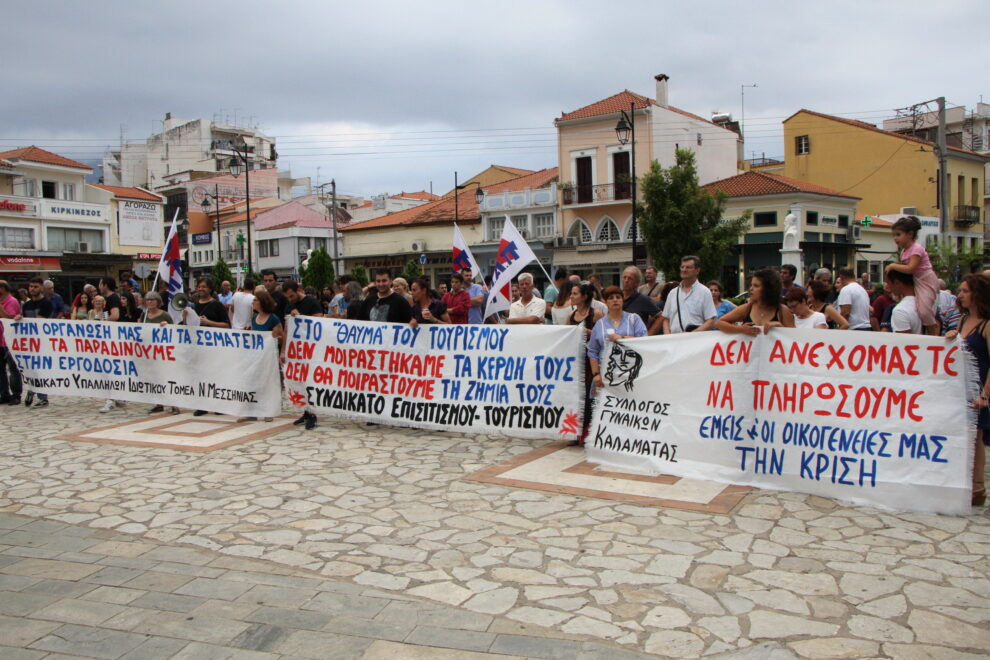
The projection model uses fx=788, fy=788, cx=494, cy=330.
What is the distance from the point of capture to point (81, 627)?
382cm

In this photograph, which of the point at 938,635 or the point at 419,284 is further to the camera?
the point at 419,284

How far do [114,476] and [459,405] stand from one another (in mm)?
3294

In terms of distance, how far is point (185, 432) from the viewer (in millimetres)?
8945

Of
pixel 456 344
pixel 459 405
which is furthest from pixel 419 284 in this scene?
pixel 459 405

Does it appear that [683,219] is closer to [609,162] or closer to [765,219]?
[765,219]

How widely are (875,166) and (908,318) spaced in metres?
45.3

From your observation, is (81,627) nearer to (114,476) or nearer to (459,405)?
(114,476)

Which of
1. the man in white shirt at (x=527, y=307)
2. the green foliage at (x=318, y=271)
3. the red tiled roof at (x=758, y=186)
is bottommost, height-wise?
the man in white shirt at (x=527, y=307)

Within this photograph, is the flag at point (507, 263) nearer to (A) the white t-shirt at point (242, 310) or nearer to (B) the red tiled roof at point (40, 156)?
(A) the white t-shirt at point (242, 310)

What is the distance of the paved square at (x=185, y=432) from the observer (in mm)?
8281

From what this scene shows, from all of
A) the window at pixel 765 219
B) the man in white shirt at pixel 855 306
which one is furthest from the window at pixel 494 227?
the man in white shirt at pixel 855 306

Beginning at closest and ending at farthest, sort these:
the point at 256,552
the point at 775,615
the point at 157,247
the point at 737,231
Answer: the point at 775,615 < the point at 256,552 < the point at 737,231 < the point at 157,247

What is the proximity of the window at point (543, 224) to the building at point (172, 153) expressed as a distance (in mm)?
40570

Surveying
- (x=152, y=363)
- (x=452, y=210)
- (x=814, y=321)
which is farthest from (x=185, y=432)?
(x=452, y=210)
